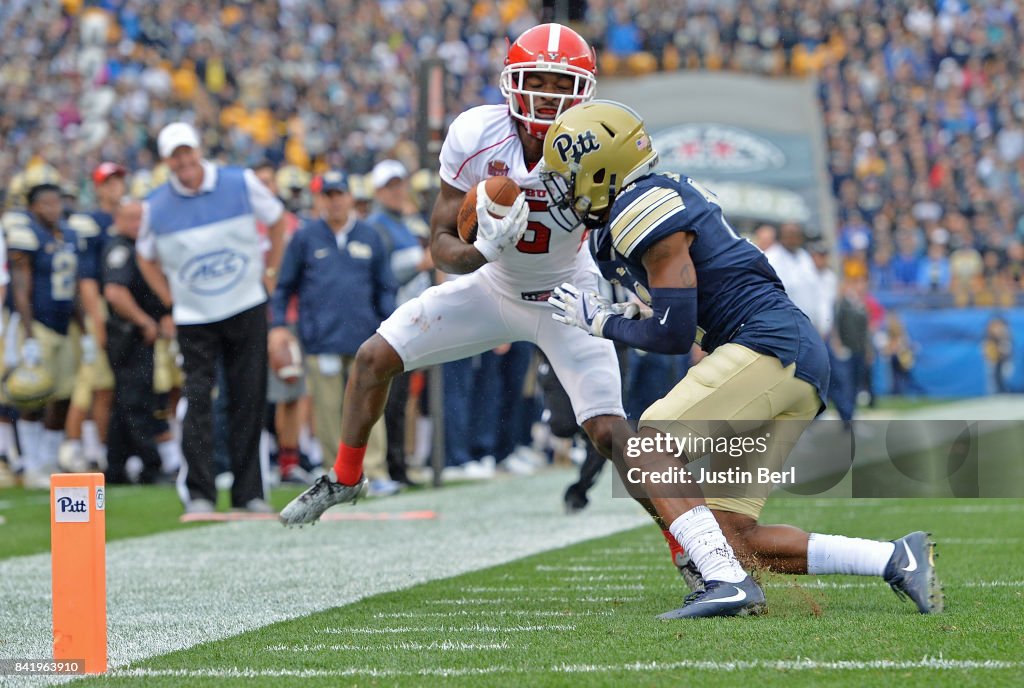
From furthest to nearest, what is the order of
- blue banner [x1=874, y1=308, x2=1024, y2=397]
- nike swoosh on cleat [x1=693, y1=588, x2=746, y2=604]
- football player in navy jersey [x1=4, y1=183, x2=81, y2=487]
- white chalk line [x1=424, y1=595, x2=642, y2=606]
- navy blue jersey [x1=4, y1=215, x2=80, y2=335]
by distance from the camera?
blue banner [x1=874, y1=308, x2=1024, y2=397] < navy blue jersey [x1=4, y1=215, x2=80, y2=335] < football player in navy jersey [x1=4, y1=183, x2=81, y2=487] < white chalk line [x1=424, y1=595, x2=642, y2=606] < nike swoosh on cleat [x1=693, y1=588, x2=746, y2=604]

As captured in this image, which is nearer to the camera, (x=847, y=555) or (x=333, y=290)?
(x=847, y=555)

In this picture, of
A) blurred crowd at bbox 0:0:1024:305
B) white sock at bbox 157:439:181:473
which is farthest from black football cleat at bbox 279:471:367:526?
blurred crowd at bbox 0:0:1024:305

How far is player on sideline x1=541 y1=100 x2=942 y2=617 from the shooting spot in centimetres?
443

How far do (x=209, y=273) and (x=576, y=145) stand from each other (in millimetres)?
3984

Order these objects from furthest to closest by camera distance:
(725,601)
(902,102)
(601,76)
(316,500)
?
(902,102), (601,76), (316,500), (725,601)

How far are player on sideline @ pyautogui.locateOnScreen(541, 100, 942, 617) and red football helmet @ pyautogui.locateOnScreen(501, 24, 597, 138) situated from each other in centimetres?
48

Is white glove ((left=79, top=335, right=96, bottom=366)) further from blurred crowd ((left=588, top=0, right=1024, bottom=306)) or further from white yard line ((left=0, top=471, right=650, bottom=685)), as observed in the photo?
blurred crowd ((left=588, top=0, right=1024, bottom=306))

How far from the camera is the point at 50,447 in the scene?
11000 millimetres

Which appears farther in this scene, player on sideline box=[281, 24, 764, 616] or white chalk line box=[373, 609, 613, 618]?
player on sideline box=[281, 24, 764, 616]

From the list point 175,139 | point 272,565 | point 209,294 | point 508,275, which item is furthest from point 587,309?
point 175,139

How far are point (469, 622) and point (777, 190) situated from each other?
1674 cm

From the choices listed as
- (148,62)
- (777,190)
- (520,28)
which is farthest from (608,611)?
(520,28)

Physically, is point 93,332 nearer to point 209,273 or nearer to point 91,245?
point 91,245

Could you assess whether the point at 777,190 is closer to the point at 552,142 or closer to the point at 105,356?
the point at 105,356
